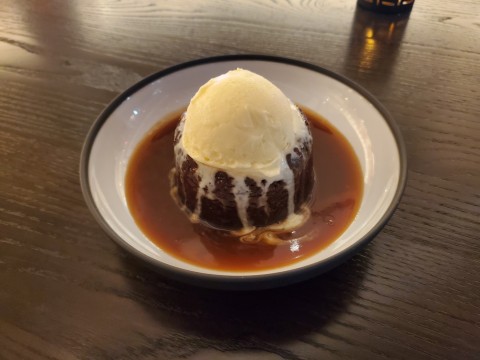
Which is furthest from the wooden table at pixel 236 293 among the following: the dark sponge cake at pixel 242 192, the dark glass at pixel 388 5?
the dark sponge cake at pixel 242 192

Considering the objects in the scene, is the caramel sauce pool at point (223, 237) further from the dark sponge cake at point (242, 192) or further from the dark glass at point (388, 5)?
the dark glass at point (388, 5)

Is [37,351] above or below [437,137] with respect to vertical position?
below

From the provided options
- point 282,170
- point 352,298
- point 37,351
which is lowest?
point 37,351

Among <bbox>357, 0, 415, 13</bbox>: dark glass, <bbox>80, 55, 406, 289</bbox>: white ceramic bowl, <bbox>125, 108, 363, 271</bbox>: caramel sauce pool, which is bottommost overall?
<bbox>125, 108, 363, 271</bbox>: caramel sauce pool

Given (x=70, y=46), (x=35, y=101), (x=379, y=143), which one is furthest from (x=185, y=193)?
(x=70, y=46)

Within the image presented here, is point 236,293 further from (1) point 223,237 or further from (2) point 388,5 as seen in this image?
(2) point 388,5

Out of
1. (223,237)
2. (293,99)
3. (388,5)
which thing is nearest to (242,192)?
(223,237)

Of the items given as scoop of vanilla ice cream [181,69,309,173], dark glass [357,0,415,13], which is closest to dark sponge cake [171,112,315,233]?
scoop of vanilla ice cream [181,69,309,173]

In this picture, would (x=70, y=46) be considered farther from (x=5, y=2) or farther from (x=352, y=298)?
(x=352, y=298)

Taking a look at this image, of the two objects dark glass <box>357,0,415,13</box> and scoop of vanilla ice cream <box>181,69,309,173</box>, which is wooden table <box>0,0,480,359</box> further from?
scoop of vanilla ice cream <box>181,69,309,173</box>
